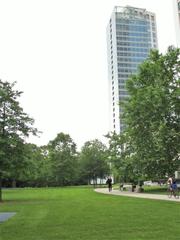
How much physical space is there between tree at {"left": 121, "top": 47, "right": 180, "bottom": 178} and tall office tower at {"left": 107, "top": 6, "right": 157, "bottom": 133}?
11121 cm

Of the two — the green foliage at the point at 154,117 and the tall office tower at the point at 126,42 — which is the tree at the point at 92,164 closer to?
the green foliage at the point at 154,117

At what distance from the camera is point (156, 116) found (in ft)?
132

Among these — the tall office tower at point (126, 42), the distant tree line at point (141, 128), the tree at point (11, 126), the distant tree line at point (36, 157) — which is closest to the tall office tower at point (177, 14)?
the distant tree line at point (141, 128)

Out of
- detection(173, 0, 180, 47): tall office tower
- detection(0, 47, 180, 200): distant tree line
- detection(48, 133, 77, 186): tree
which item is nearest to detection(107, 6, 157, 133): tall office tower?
detection(48, 133, 77, 186): tree

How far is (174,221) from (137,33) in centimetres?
16092

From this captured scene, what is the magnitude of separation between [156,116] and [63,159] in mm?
47806

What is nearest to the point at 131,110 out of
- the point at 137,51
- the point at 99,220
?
the point at 99,220

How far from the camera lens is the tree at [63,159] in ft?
275

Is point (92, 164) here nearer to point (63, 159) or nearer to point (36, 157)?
point (63, 159)

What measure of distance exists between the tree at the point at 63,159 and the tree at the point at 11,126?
54.7 meters

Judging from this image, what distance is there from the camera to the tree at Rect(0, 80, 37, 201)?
1101 inches

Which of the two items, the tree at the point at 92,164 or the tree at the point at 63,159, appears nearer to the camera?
the tree at the point at 63,159

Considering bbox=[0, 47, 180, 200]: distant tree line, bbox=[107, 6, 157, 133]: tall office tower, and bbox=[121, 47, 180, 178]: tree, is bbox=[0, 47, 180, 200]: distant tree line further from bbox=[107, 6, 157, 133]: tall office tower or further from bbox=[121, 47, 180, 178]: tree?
bbox=[107, 6, 157, 133]: tall office tower

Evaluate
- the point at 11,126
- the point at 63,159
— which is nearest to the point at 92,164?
the point at 63,159
